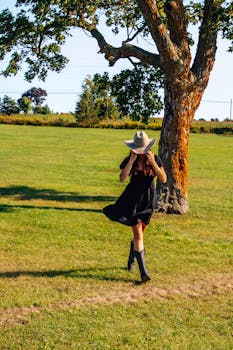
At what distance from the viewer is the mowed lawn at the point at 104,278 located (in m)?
5.91

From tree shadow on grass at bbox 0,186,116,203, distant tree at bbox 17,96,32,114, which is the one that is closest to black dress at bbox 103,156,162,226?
tree shadow on grass at bbox 0,186,116,203

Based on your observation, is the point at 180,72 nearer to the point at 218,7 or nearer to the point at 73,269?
the point at 218,7

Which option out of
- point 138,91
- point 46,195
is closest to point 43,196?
point 46,195

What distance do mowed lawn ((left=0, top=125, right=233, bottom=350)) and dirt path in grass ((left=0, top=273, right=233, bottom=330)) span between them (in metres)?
0.01

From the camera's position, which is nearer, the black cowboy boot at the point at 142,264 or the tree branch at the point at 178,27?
the black cowboy boot at the point at 142,264

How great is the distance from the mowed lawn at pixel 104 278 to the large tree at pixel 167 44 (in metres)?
1.51

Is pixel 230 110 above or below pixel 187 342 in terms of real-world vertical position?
above

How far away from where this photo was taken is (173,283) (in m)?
7.77

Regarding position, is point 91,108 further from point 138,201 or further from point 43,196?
point 138,201

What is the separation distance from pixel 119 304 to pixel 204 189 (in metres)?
12.5

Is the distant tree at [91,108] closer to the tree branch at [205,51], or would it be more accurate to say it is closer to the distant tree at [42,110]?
the distant tree at [42,110]

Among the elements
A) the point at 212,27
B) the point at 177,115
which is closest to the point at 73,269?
the point at 177,115

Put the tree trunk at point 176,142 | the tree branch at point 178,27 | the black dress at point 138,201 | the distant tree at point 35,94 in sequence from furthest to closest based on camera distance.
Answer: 1. the distant tree at point 35,94
2. the tree trunk at point 176,142
3. the tree branch at point 178,27
4. the black dress at point 138,201

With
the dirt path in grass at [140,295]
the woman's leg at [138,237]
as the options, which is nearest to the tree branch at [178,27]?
the woman's leg at [138,237]
